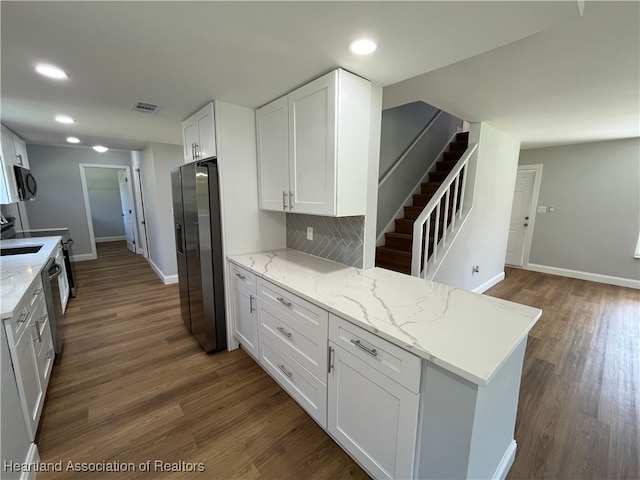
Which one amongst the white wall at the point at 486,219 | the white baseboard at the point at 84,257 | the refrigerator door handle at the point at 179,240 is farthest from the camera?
the white baseboard at the point at 84,257

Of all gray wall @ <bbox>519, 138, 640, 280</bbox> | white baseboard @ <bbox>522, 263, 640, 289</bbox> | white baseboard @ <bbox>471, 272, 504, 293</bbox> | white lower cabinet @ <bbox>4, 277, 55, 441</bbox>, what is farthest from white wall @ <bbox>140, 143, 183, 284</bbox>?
white baseboard @ <bbox>522, 263, 640, 289</bbox>

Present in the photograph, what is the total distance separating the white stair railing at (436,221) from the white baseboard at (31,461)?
9.07 ft

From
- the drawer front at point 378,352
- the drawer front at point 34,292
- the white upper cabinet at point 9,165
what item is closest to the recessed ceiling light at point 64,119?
the white upper cabinet at point 9,165

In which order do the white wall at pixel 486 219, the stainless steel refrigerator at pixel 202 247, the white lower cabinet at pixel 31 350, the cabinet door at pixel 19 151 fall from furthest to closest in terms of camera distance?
the cabinet door at pixel 19 151 < the white wall at pixel 486 219 < the stainless steel refrigerator at pixel 202 247 < the white lower cabinet at pixel 31 350

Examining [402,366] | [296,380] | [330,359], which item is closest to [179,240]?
[296,380]

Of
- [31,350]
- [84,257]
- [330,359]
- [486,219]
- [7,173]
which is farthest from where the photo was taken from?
[84,257]

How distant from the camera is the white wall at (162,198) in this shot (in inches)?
163

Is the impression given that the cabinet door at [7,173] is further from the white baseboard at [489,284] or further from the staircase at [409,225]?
the white baseboard at [489,284]

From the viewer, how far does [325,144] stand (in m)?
1.75

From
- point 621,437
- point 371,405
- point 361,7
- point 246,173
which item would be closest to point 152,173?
point 246,173

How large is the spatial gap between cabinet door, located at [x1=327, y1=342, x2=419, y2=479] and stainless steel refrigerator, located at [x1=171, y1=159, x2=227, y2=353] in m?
1.38

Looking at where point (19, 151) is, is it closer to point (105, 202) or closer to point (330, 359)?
point (105, 202)

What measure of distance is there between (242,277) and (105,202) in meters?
7.77

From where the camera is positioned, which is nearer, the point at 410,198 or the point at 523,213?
the point at 410,198
